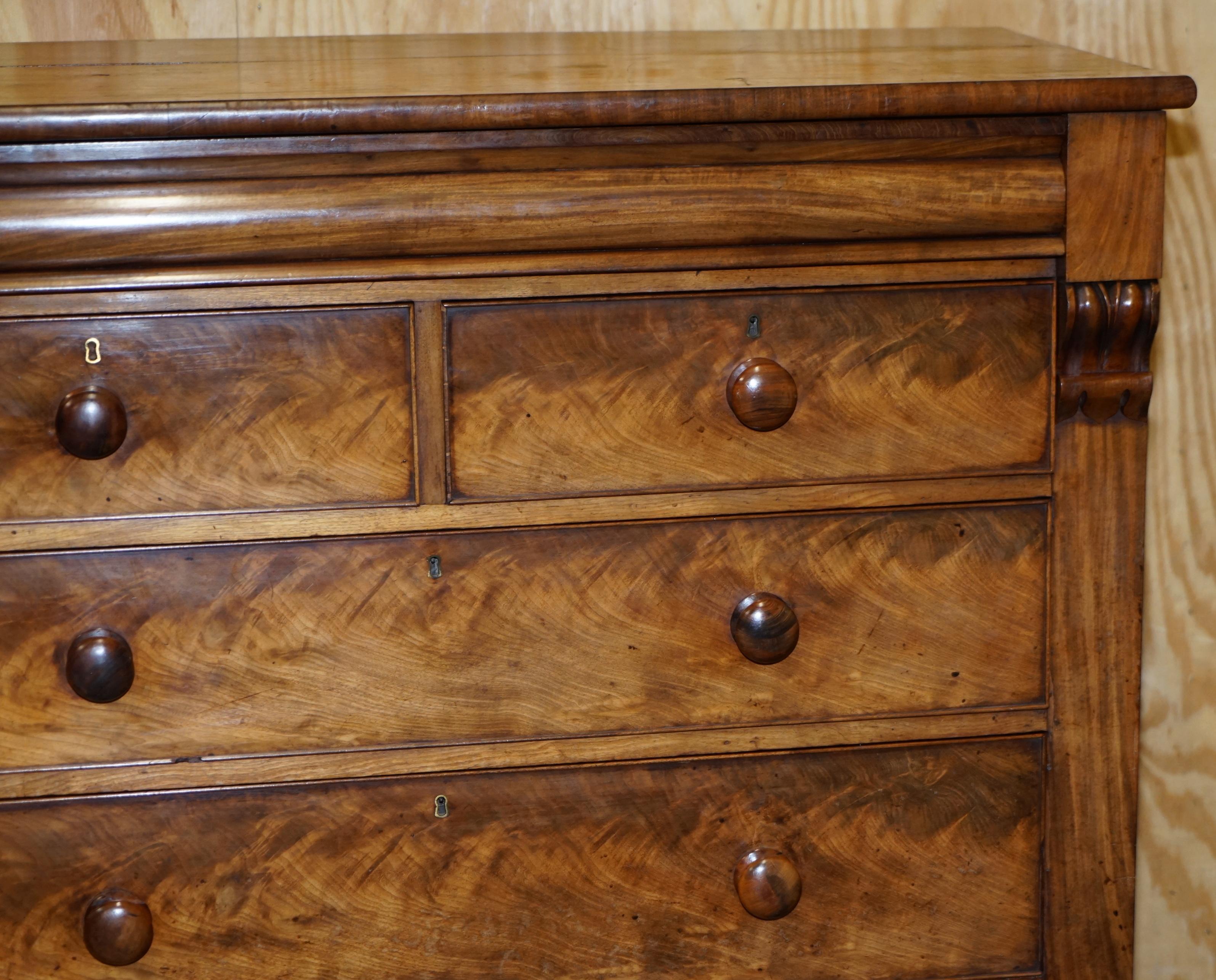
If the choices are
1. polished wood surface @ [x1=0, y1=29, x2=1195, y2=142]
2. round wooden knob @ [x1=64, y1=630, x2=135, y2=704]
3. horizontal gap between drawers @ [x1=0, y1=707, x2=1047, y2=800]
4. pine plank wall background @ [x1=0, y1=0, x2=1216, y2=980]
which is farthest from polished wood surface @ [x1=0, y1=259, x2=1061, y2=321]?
pine plank wall background @ [x1=0, y1=0, x2=1216, y2=980]

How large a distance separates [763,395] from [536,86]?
291 mm

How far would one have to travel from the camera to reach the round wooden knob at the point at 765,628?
100 centimetres

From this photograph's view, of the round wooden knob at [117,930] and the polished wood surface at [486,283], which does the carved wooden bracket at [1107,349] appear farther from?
the round wooden knob at [117,930]

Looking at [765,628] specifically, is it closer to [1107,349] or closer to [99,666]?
[1107,349]

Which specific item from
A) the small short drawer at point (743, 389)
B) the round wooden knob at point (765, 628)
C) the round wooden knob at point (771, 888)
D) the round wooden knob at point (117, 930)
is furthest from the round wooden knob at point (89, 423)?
the round wooden knob at point (771, 888)

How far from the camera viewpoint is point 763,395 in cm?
96

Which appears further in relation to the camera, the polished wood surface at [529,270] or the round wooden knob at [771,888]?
the round wooden knob at [771,888]

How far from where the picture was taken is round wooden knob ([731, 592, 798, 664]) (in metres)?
1.00

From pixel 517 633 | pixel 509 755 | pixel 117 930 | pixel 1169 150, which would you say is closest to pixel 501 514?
pixel 517 633

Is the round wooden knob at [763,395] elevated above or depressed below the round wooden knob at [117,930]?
above

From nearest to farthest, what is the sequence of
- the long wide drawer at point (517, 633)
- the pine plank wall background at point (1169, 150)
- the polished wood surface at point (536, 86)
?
the polished wood surface at point (536, 86), the long wide drawer at point (517, 633), the pine plank wall background at point (1169, 150)

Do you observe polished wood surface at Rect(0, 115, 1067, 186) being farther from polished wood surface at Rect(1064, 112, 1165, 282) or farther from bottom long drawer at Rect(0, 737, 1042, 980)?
bottom long drawer at Rect(0, 737, 1042, 980)

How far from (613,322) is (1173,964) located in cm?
125

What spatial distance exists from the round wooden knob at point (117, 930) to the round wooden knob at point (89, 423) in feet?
1.19
